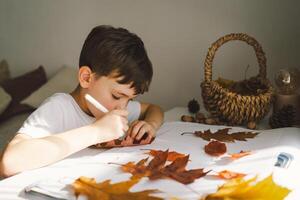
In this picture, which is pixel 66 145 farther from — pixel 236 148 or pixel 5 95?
pixel 5 95

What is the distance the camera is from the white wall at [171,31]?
1308 millimetres

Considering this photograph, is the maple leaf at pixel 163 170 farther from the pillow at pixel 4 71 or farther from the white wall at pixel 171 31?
the pillow at pixel 4 71

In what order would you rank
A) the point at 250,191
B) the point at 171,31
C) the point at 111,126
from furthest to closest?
the point at 171,31
the point at 111,126
the point at 250,191

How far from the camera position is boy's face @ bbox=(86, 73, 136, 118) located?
0.96 m

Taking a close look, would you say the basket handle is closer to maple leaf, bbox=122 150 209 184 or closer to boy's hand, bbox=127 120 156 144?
boy's hand, bbox=127 120 156 144

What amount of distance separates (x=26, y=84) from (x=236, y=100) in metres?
1.05

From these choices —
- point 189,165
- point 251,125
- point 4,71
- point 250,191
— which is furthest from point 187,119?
point 4,71

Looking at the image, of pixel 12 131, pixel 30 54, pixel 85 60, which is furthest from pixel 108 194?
pixel 30 54

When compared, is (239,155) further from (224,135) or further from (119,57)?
(119,57)

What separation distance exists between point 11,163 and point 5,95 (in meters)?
0.99

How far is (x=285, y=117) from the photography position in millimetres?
1075

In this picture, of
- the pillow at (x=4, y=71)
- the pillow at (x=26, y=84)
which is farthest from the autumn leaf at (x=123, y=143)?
the pillow at (x=4, y=71)

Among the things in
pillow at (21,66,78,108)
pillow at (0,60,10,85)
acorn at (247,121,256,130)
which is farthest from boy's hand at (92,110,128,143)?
pillow at (0,60,10,85)

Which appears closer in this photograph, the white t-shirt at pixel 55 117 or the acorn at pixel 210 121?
the white t-shirt at pixel 55 117
